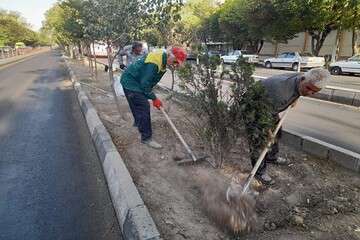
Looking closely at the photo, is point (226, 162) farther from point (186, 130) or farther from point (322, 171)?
point (186, 130)

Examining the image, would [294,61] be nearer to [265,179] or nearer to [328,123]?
[328,123]

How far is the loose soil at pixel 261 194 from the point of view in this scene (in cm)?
319

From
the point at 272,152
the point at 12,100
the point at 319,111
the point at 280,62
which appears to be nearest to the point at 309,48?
the point at 280,62

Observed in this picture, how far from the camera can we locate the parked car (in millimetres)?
23938

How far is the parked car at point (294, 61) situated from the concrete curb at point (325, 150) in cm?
1858

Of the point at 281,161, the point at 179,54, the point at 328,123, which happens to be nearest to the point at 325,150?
the point at 281,161

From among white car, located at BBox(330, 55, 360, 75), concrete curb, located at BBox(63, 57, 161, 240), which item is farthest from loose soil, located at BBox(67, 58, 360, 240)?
white car, located at BBox(330, 55, 360, 75)

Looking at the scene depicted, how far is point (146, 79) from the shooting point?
16.1 feet

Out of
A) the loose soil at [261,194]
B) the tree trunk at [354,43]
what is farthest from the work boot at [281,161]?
the tree trunk at [354,43]

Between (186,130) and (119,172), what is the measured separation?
2400mm

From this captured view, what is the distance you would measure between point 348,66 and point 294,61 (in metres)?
4.94

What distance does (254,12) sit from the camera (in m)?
26.0

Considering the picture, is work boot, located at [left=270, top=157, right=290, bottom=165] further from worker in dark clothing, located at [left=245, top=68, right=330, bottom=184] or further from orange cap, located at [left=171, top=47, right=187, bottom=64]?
orange cap, located at [left=171, top=47, right=187, bottom=64]

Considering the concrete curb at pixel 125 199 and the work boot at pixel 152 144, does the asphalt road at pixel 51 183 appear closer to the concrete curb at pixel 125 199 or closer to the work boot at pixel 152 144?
the concrete curb at pixel 125 199
